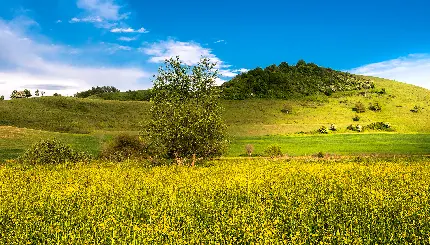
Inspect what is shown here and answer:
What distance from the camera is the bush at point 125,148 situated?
41969 mm

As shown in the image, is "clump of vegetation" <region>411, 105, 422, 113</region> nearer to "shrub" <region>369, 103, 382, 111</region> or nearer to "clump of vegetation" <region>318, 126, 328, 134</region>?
"shrub" <region>369, 103, 382, 111</region>

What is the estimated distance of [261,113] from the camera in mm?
116625

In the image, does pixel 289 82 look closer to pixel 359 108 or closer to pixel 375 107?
pixel 359 108

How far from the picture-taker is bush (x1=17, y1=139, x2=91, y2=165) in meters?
33.5

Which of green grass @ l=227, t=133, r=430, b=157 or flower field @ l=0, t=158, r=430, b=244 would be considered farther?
green grass @ l=227, t=133, r=430, b=157

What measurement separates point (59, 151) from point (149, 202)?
77.9 feet

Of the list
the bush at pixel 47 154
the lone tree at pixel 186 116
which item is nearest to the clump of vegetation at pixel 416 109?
the lone tree at pixel 186 116

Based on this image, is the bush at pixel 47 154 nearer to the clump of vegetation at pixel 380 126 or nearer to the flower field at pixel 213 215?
the flower field at pixel 213 215

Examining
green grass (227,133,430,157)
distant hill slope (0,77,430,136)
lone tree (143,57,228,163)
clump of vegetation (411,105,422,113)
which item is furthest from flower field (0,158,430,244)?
clump of vegetation (411,105,422,113)

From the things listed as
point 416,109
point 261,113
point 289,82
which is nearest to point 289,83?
point 289,82

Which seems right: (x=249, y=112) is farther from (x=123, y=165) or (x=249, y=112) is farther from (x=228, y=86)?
(x=123, y=165)

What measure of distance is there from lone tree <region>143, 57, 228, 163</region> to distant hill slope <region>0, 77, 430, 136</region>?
157ft

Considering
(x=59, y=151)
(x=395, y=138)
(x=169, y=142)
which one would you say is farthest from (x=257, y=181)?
(x=395, y=138)

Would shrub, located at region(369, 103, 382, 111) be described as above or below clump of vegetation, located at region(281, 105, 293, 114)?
above
